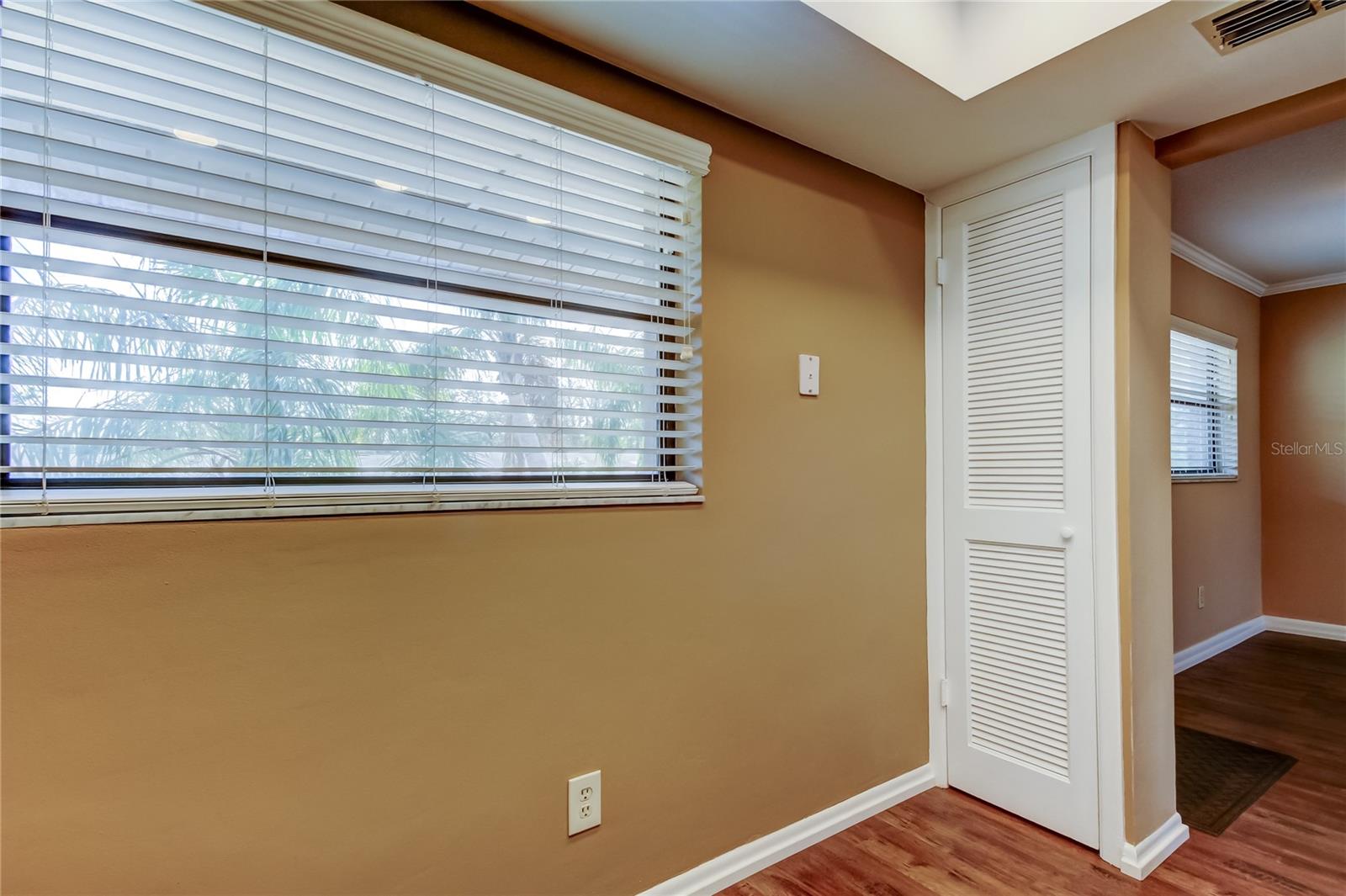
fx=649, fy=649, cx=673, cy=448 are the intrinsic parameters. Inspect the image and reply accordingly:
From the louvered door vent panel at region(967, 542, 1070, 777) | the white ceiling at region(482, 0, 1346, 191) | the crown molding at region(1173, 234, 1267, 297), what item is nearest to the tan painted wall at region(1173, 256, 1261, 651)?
the crown molding at region(1173, 234, 1267, 297)

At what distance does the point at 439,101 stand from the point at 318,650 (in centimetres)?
114

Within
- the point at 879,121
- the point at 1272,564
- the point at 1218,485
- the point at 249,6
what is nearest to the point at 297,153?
the point at 249,6

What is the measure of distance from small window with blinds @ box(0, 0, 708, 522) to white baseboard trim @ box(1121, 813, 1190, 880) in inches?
62.9

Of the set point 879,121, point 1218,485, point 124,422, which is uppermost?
point 879,121

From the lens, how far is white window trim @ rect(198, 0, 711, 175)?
1184mm

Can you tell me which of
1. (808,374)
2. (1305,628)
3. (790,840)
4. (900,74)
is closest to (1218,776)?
(790,840)

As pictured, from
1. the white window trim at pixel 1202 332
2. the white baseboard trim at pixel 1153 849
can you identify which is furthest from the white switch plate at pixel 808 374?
the white window trim at pixel 1202 332

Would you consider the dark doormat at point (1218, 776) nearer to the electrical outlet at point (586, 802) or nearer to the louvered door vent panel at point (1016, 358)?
→ the louvered door vent panel at point (1016, 358)

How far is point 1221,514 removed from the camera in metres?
3.96

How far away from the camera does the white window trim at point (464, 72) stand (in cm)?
118

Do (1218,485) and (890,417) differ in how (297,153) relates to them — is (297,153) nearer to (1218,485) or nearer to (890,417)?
(890,417)

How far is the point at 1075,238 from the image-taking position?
1.93 meters

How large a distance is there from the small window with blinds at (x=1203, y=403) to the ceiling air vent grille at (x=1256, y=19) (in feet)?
8.15

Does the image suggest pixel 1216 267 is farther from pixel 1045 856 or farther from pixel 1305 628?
pixel 1045 856
